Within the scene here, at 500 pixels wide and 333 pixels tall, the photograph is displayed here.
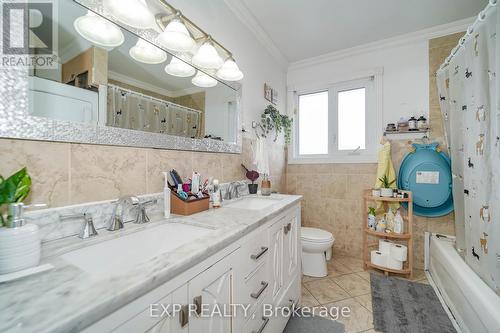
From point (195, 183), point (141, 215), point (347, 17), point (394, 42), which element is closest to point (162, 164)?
point (195, 183)

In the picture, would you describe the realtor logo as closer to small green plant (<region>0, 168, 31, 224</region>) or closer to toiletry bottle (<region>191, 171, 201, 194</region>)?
small green plant (<region>0, 168, 31, 224</region>)

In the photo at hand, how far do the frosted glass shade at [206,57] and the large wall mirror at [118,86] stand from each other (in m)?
0.05

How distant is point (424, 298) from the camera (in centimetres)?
178

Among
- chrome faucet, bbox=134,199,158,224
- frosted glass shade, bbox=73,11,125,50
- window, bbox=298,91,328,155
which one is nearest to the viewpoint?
frosted glass shade, bbox=73,11,125,50

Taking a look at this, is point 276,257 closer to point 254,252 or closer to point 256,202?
point 254,252

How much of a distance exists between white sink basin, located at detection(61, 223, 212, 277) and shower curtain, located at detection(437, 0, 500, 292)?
1640mm

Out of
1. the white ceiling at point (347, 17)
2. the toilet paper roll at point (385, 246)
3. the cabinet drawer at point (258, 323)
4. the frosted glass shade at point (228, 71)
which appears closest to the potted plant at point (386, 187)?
the toilet paper roll at point (385, 246)

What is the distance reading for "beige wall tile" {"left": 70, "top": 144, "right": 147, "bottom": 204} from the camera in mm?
838

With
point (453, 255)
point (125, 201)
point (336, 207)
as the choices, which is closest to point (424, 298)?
point (453, 255)

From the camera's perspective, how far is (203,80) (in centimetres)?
152

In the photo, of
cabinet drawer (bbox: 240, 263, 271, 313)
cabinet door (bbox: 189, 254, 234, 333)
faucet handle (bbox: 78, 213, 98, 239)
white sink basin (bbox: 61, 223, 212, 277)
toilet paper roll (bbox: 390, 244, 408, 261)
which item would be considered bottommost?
toilet paper roll (bbox: 390, 244, 408, 261)

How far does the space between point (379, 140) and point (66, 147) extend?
109 inches

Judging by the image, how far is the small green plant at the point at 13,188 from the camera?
0.56 metres

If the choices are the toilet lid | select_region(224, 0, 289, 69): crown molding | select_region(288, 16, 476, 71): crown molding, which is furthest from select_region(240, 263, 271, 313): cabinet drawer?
select_region(288, 16, 476, 71): crown molding
